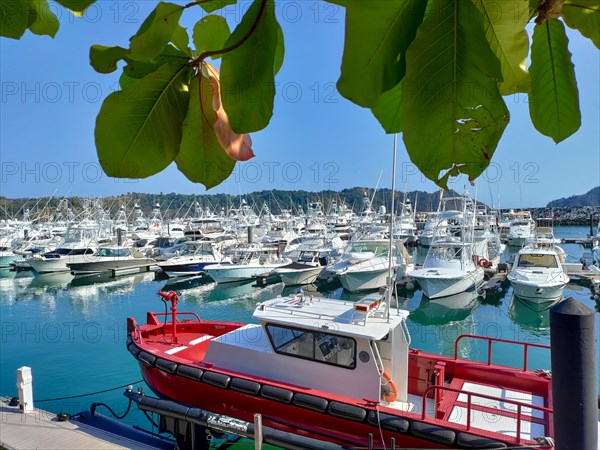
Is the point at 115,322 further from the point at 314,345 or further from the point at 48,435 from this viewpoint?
the point at 314,345

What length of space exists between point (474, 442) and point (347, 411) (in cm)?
146

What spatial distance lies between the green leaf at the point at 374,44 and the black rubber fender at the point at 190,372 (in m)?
6.44

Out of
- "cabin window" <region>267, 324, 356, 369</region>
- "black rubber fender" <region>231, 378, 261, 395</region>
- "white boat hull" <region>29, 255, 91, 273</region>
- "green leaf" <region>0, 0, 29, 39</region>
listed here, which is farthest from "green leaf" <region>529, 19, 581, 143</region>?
"white boat hull" <region>29, 255, 91, 273</region>

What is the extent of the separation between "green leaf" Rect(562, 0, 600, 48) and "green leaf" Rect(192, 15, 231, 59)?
15.8 inches

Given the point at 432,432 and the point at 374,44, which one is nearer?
the point at 374,44

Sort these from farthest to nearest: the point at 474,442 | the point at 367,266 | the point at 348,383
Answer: the point at 367,266, the point at 348,383, the point at 474,442

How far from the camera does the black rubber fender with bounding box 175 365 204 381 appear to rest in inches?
245

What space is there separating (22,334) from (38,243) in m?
22.9

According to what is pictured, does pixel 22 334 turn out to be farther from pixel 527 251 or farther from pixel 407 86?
pixel 527 251

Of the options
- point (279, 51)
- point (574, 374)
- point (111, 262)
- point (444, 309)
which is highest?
point (279, 51)

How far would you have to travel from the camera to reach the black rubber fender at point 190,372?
621 cm

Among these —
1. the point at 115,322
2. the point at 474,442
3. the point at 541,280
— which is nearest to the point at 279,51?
the point at 474,442

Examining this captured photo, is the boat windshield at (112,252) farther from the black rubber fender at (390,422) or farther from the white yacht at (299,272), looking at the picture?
the black rubber fender at (390,422)

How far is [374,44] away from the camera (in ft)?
1.22
